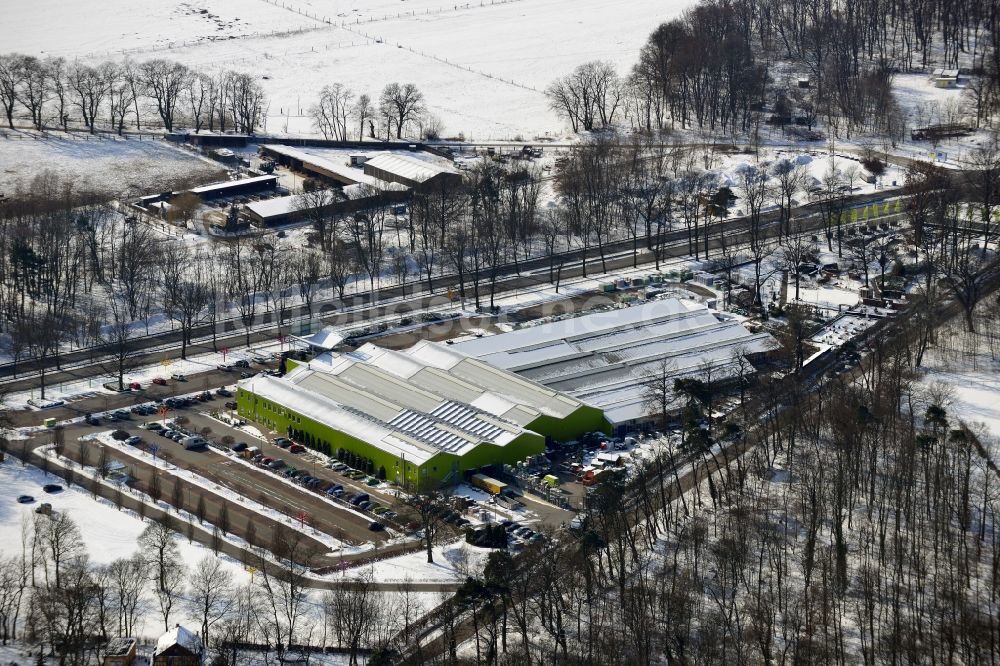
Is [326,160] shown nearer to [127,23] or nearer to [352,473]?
[127,23]

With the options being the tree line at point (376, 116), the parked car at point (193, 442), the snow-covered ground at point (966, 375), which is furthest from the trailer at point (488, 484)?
the tree line at point (376, 116)

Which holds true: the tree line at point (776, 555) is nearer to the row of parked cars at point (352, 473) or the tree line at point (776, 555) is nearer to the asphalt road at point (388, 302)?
the row of parked cars at point (352, 473)

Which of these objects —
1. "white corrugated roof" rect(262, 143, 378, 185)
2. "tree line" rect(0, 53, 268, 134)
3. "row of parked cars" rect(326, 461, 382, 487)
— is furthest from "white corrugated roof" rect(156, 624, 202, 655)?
"tree line" rect(0, 53, 268, 134)

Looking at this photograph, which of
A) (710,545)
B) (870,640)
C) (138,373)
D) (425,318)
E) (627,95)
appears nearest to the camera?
(870,640)

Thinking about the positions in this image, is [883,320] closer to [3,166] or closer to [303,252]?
[303,252]

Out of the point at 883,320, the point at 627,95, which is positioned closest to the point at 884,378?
the point at 883,320

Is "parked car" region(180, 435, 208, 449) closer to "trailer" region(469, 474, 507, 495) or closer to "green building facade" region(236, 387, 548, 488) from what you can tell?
"green building facade" region(236, 387, 548, 488)
